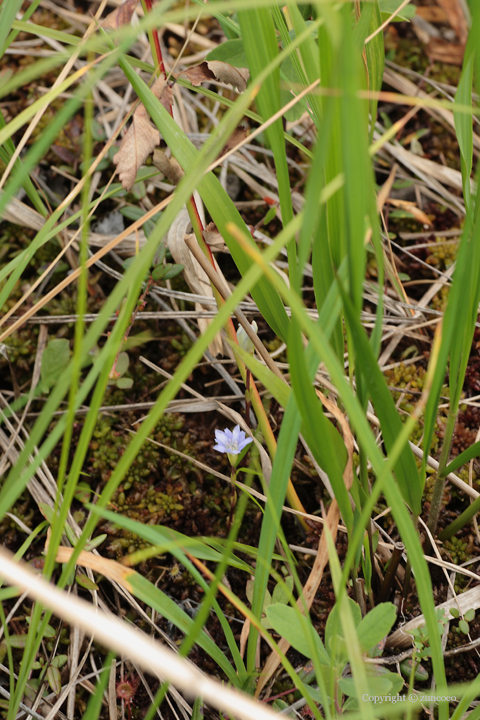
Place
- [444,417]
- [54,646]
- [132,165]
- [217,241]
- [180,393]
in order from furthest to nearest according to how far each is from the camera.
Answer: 1. [180,393]
2. [444,417]
3. [54,646]
4. [217,241]
5. [132,165]

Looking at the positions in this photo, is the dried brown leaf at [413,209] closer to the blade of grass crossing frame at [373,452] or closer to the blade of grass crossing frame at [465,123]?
the blade of grass crossing frame at [465,123]

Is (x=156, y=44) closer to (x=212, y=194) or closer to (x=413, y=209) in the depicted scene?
(x=212, y=194)

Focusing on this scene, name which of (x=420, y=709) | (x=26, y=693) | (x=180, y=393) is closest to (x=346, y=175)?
(x=420, y=709)

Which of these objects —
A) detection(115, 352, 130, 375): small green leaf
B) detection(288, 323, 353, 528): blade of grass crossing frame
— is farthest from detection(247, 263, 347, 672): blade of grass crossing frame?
detection(115, 352, 130, 375): small green leaf

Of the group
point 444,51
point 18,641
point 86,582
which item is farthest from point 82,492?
point 444,51

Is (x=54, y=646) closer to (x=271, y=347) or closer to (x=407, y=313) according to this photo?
(x=271, y=347)

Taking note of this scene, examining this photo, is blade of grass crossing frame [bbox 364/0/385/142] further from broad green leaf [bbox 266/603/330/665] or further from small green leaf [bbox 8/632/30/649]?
small green leaf [bbox 8/632/30/649]
